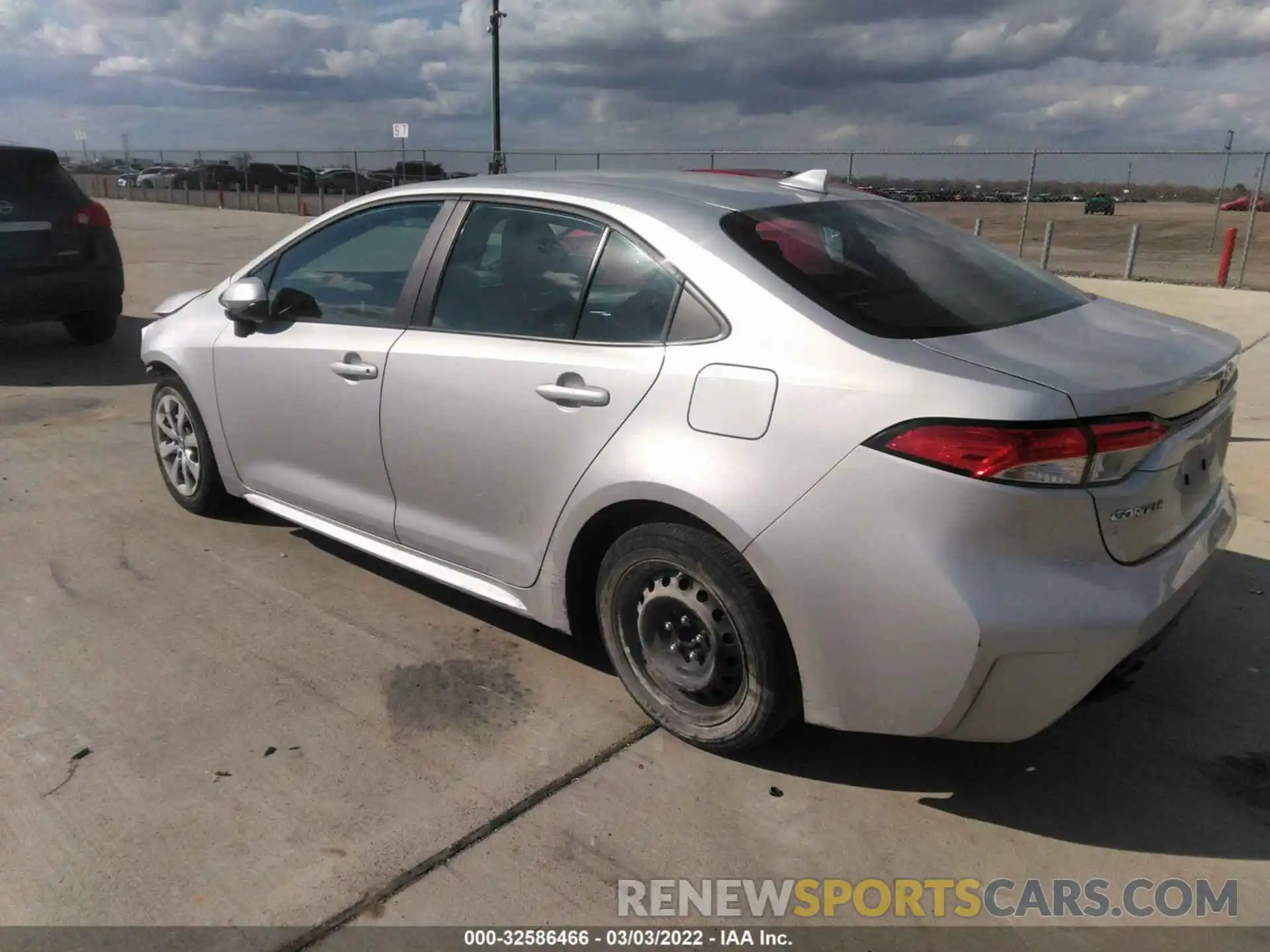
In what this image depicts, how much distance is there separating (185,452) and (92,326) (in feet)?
16.8

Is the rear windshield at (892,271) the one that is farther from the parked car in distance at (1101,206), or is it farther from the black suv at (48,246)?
the parked car in distance at (1101,206)

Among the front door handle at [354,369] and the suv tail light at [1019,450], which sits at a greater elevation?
the suv tail light at [1019,450]

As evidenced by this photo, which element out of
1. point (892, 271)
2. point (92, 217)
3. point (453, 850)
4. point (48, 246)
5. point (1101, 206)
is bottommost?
point (453, 850)

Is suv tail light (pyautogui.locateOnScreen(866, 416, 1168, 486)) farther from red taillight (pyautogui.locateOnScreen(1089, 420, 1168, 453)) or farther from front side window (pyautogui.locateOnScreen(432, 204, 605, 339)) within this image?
front side window (pyautogui.locateOnScreen(432, 204, 605, 339))

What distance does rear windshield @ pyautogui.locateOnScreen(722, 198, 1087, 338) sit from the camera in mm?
2689

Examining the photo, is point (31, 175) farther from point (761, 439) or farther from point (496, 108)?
point (496, 108)

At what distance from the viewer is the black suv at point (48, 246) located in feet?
25.1

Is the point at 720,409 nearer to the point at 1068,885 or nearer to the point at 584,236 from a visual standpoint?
the point at 584,236

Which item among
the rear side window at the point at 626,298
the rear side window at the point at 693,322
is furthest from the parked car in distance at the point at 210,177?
the rear side window at the point at 693,322

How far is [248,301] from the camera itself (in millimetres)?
3965

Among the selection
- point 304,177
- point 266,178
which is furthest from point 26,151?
point 266,178

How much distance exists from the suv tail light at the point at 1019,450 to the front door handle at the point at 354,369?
193cm

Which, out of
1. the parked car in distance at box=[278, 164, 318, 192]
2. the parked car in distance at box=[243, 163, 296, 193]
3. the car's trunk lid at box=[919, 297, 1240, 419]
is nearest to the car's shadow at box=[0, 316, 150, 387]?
the car's trunk lid at box=[919, 297, 1240, 419]

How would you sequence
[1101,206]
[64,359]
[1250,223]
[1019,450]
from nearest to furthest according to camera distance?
[1019,450], [64,359], [1250,223], [1101,206]
